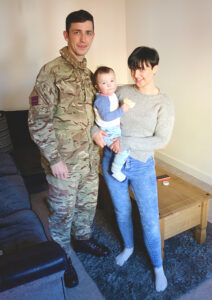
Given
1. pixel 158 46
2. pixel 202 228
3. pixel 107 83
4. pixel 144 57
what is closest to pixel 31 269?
pixel 107 83

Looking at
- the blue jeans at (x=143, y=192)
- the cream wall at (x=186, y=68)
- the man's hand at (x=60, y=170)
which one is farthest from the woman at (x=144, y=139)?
the cream wall at (x=186, y=68)

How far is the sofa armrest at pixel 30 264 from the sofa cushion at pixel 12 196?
2.54 ft

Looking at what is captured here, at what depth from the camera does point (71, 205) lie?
1512 millimetres

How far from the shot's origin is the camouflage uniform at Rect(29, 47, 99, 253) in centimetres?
132

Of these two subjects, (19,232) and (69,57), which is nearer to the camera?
(69,57)

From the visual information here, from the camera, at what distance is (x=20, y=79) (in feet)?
10.6

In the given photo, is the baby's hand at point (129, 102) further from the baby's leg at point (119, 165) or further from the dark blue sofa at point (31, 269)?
the dark blue sofa at point (31, 269)

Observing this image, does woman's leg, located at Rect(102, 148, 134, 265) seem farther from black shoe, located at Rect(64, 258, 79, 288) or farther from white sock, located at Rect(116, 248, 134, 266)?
black shoe, located at Rect(64, 258, 79, 288)

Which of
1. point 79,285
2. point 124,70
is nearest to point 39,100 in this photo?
point 79,285

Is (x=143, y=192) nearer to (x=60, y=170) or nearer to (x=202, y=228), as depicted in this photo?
(x=60, y=170)

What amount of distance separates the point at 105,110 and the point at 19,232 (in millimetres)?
899

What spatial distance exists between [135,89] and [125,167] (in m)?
0.44

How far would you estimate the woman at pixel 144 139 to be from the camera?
49.8 inches

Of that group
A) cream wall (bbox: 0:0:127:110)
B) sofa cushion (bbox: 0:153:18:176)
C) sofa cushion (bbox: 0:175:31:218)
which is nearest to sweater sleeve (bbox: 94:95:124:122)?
sofa cushion (bbox: 0:175:31:218)
